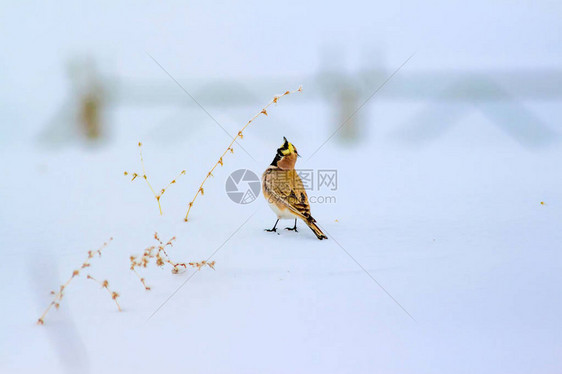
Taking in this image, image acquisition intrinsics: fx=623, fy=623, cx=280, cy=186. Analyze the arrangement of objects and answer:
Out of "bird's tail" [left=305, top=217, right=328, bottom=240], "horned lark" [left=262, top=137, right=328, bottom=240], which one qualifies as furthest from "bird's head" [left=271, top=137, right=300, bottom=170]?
"bird's tail" [left=305, top=217, right=328, bottom=240]

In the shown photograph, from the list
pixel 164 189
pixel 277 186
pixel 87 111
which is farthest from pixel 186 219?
pixel 87 111

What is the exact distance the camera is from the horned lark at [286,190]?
2.54m

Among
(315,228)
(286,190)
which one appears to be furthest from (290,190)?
(315,228)

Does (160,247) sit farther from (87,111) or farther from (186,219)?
(87,111)

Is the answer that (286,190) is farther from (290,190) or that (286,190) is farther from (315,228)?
(315,228)

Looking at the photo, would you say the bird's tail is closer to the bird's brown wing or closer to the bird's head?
the bird's brown wing

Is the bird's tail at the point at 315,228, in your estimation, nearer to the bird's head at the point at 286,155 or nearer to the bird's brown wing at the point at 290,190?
the bird's brown wing at the point at 290,190

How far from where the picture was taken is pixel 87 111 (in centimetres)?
400

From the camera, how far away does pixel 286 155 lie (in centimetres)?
272

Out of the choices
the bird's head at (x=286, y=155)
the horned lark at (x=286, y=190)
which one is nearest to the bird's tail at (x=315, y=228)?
the horned lark at (x=286, y=190)

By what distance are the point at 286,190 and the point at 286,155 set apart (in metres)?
0.20

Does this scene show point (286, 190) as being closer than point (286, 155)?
Yes

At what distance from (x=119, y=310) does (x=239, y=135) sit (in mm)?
940

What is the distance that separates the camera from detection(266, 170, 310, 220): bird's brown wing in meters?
2.53
